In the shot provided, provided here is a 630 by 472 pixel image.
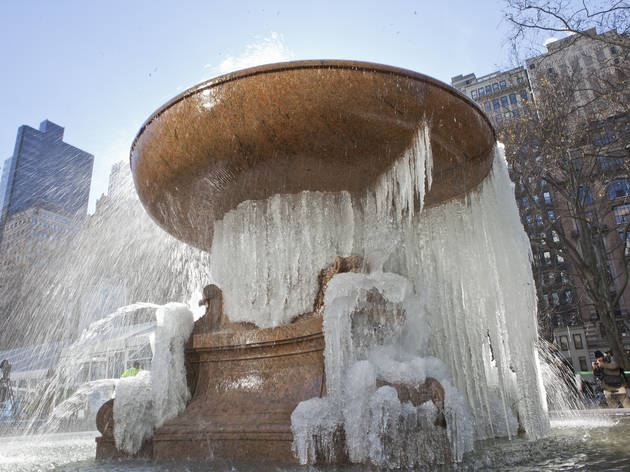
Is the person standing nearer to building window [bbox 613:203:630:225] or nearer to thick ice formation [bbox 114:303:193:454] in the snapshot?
thick ice formation [bbox 114:303:193:454]

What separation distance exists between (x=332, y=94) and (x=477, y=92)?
56329mm

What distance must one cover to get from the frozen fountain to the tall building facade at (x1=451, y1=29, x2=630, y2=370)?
12.5 feet

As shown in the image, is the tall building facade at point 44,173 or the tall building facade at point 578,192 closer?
the tall building facade at point 578,192

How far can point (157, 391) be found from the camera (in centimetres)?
420

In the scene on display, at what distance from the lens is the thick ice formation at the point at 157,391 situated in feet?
13.3

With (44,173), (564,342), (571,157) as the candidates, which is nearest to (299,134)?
(571,157)

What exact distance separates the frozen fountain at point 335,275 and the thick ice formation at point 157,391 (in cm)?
2

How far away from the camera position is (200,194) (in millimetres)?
4523

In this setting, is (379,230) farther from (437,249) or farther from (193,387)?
(193,387)

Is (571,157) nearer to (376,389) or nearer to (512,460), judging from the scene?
(512,460)

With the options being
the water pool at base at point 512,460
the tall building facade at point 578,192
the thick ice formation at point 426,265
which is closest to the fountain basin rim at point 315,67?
the thick ice formation at point 426,265

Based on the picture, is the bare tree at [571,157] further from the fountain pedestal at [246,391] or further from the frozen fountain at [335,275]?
the fountain pedestal at [246,391]

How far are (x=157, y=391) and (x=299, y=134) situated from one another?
2635mm

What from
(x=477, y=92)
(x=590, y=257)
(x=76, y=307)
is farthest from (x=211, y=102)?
(x=477, y=92)
